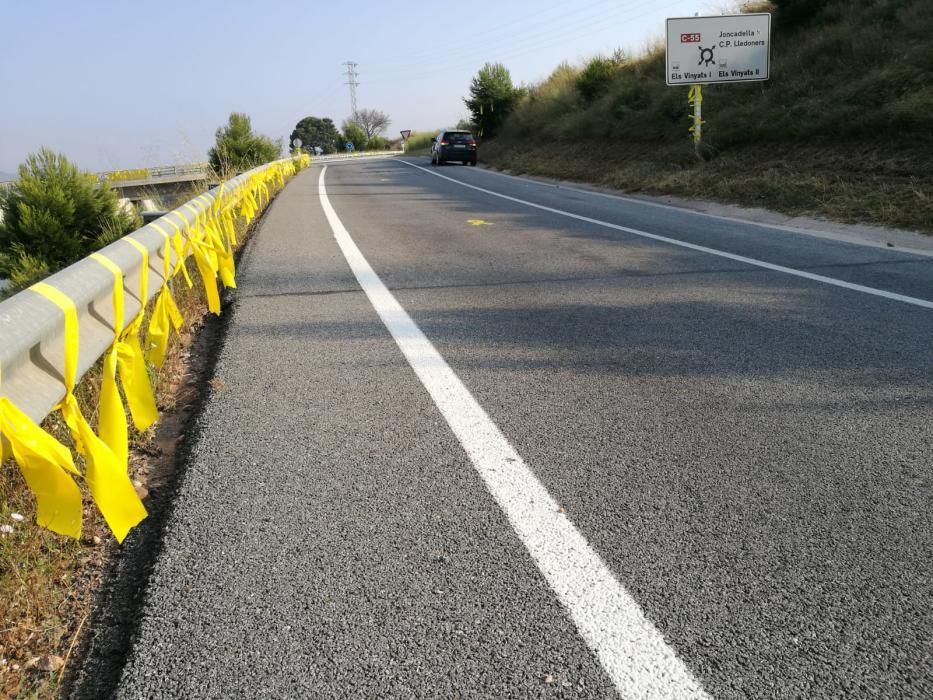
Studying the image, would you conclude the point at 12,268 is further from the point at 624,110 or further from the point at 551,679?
the point at 624,110

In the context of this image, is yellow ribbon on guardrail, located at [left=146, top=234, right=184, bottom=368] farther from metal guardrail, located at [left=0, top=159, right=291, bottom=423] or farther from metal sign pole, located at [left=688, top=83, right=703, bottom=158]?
metal sign pole, located at [left=688, top=83, right=703, bottom=158]

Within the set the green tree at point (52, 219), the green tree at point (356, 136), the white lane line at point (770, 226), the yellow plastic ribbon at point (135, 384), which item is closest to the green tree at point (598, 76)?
the white lane line at point (770, 226)

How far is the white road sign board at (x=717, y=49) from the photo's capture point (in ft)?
56.2

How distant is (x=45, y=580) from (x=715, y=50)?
18.4m

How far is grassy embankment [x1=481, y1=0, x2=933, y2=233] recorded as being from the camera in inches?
444

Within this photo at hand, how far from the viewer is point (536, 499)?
2.56 meters

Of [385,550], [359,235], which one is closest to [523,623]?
[385,550]

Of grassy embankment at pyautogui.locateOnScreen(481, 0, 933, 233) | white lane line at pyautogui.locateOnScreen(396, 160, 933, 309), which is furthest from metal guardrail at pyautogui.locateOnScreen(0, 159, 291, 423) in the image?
grassy embankment at pyautogui.locateOnScreen(481, 0, 933, 233)

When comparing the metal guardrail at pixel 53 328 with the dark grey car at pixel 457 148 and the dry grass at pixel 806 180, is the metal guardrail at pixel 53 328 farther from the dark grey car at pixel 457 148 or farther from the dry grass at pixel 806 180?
the dark grey car at pixel 457 148

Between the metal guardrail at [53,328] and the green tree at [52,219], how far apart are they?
7345mm

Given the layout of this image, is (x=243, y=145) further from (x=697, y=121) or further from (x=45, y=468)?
(x=45, y=468)

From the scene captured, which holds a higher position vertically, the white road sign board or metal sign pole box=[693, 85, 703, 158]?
the white road sign board

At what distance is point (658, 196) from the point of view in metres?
14.8

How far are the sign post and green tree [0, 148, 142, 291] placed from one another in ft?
41.5
